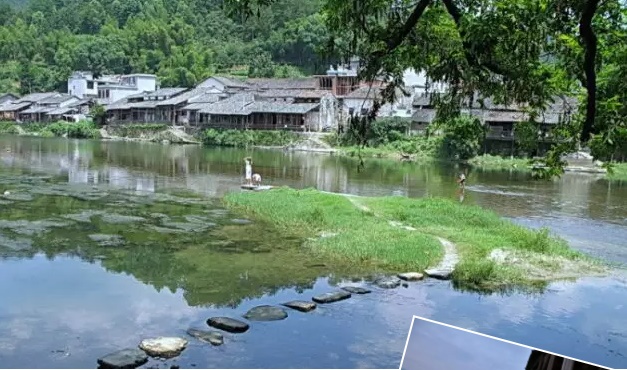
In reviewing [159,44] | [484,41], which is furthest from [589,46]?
[159,44]

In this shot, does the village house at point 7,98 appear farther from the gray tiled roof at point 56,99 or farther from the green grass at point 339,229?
the green grass at point 339,229

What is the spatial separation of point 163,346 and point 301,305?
122 inches

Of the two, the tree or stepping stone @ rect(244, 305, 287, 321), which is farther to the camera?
stepping stone @ rect(244, 305, 287, 321)

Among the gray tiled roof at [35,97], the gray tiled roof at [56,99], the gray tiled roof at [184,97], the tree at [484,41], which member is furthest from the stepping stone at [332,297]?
the gray tiled roof at [35,97]

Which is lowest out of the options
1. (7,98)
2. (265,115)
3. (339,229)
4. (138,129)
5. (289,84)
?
(339,229)

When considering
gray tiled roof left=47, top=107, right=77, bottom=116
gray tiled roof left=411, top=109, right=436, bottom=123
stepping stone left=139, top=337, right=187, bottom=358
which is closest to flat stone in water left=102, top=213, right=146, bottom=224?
stepping stone left=139, top=337, right=187, bottom=358

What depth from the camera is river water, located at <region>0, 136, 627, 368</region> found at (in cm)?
963

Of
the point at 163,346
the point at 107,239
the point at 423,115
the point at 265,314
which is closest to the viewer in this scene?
the point at 163,346

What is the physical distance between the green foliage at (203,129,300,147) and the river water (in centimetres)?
3873

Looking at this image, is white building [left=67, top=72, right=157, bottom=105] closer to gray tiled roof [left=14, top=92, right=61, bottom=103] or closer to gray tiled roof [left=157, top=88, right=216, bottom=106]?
gray tiled roof [left=14, top=92, right=61, bottom=103]

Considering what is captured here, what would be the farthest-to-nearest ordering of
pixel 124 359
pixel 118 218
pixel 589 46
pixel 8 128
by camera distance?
pixel 8 128
pixel 118 218
pixel 124 359
pixel 589 46

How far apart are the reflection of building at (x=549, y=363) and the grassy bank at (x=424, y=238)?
11545mm

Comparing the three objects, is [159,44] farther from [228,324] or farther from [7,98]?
[228,324]

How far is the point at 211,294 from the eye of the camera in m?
12.3
